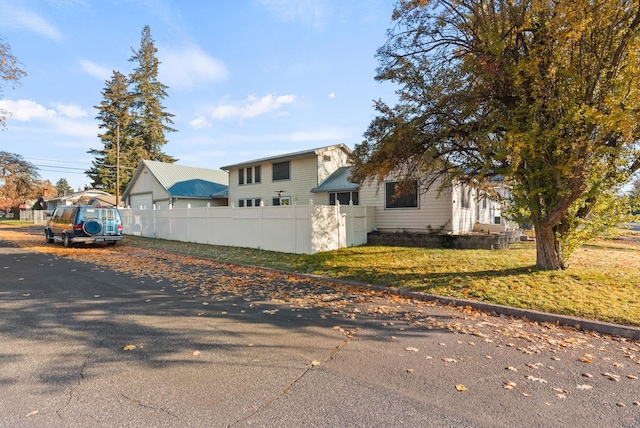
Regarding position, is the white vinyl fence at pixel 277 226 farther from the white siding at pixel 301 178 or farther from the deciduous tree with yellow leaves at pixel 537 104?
the white siding at pixel 301 178

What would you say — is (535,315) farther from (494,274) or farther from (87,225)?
(87,225)

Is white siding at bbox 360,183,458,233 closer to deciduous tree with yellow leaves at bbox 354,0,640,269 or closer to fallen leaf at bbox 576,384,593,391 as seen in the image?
deciduous tree with yellow leaves at bbox 354,0,640,269

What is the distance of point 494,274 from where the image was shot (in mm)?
8297

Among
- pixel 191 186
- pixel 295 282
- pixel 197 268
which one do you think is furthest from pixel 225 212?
pixel 191 186

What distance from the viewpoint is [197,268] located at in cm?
1060

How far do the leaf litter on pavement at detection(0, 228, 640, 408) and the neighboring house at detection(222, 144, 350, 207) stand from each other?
10810 mm

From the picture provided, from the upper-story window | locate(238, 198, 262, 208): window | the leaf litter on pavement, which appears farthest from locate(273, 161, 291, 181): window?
the leaf litter on pavement

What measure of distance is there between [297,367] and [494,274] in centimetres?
638

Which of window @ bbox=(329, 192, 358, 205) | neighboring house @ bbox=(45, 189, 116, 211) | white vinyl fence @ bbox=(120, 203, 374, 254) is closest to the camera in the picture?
white vinyl fence @ bbox=(120, 203, 374, 254)

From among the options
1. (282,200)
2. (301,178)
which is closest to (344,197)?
(301,178)

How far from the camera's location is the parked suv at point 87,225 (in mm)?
15086

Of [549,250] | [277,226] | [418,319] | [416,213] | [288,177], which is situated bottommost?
[418,319]

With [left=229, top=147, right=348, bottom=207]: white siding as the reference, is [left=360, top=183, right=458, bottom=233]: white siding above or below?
below

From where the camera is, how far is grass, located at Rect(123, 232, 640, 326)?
19.9 ft
